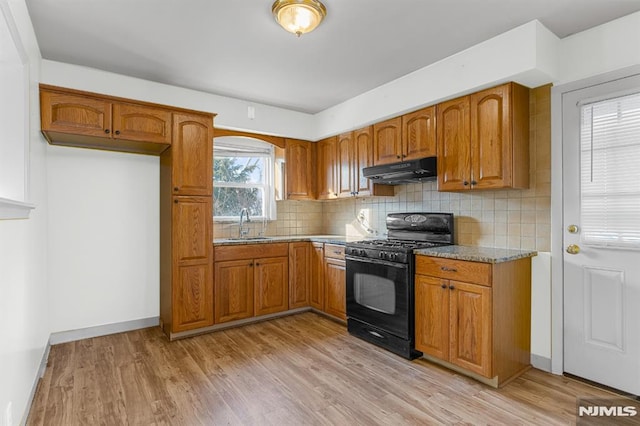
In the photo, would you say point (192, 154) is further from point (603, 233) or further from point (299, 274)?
point (603, 233)

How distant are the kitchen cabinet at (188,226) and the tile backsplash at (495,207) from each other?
29.0 inches

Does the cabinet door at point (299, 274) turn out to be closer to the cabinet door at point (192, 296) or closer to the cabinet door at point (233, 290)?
the cabinet door at point (233, 290)

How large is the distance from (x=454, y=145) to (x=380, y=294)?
145 centimetres

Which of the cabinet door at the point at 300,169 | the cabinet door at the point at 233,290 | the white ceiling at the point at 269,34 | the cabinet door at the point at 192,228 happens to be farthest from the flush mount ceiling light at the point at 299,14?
the cabinet door at the point at 233,290

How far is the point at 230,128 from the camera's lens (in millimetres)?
3955

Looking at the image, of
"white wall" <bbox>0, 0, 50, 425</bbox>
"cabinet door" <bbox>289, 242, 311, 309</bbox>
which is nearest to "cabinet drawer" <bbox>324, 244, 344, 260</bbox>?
"cabinet door" <bbox>289, 242, 311, 309</bbox>

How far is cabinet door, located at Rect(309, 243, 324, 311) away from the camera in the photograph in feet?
13.1

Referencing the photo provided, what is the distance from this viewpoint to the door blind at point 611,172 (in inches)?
90.1

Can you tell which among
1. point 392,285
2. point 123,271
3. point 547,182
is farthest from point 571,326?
point 123,271

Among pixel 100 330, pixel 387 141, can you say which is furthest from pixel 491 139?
pixel 100 330

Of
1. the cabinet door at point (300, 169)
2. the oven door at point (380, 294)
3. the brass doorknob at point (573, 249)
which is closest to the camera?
the brass doorknob at point (573, 249)

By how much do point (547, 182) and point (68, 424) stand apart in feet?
11.7

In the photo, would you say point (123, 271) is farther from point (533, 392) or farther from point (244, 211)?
point (533, 392)

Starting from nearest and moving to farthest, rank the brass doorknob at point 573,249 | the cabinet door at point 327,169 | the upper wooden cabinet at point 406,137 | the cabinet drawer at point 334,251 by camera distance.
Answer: the brass doorknob at point 573,249, the upper wooden cabinet at point 406,137, the cabinet drawer at point 334,251, the cabinet door at point 327,169
